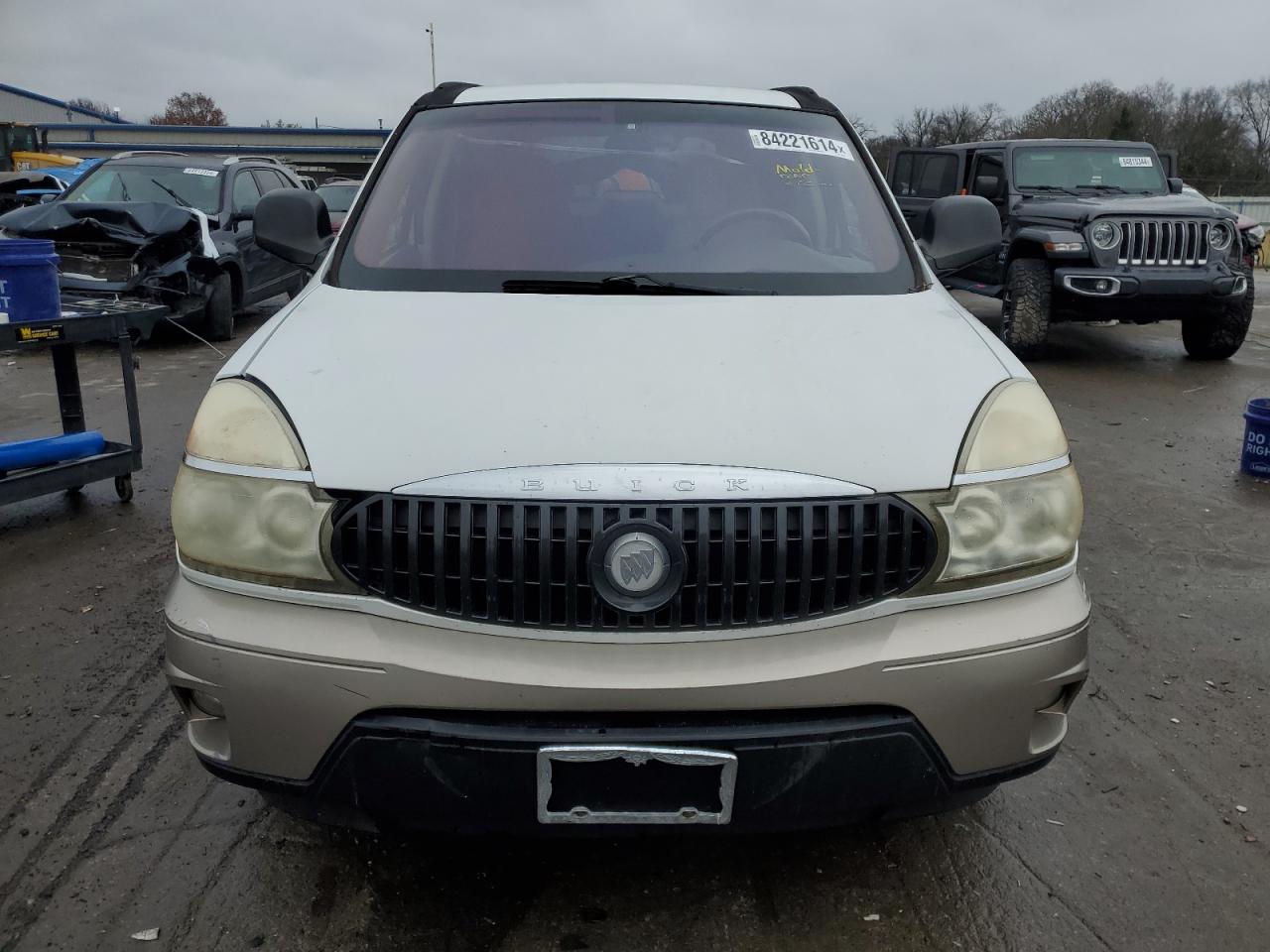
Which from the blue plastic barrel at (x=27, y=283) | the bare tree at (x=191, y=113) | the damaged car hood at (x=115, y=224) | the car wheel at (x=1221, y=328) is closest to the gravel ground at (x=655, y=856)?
the blue plastic barrel at (x=27, y=283)

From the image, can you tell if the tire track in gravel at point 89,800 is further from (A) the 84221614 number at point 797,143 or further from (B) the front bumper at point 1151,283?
(B) the front bumper at point 1151,283

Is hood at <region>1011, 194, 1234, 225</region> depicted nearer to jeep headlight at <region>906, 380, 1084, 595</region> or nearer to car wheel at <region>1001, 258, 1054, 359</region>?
car wheel at <region>1001, 258, 1054, 359</region>

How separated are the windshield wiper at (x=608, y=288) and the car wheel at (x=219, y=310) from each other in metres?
7.58

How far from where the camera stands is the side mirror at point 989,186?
976cm

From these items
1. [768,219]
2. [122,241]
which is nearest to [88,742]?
[768,219]

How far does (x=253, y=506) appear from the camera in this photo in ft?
6.16

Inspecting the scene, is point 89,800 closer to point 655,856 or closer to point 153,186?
point 655,856

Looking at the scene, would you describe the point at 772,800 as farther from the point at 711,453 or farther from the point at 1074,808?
the point at 1074,808

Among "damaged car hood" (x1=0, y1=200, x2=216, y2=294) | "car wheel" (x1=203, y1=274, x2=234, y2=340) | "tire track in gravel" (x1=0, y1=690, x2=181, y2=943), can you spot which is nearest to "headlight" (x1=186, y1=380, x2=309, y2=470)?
"tire track in gravel" (x1=0, y1=690, x2=181, y2=943)

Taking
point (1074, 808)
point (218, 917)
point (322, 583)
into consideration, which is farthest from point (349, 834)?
point (1074, 808)

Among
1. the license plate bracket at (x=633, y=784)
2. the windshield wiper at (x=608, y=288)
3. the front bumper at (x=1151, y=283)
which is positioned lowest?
the license plate bracket at (x=633, y=784)

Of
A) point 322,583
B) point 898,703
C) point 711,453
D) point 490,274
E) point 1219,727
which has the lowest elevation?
point 1219,727

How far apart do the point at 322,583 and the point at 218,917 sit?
0.84 metres

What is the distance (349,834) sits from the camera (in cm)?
237
